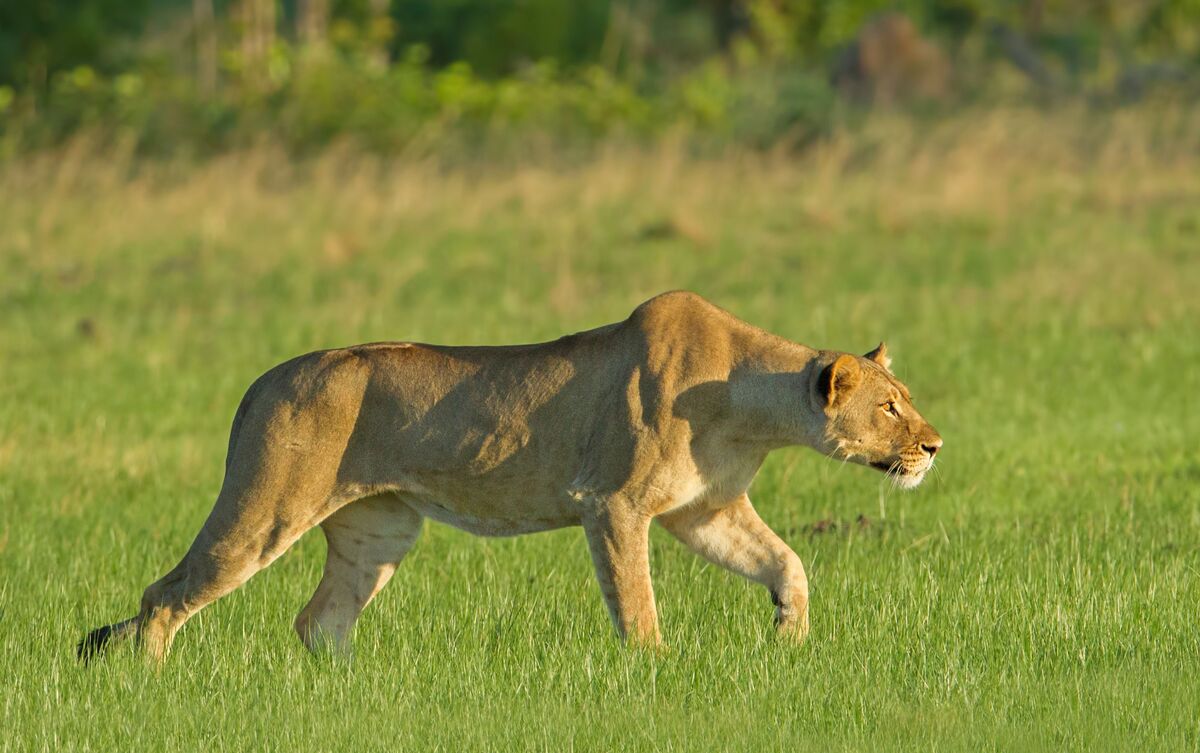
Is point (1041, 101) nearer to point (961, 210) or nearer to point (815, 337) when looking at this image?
point (961, 210)

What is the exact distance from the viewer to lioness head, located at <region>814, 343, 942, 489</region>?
714 cm

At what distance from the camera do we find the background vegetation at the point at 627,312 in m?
6.62

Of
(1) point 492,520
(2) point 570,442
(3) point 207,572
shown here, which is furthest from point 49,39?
(2) point 570,442

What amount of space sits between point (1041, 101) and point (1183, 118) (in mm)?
3324

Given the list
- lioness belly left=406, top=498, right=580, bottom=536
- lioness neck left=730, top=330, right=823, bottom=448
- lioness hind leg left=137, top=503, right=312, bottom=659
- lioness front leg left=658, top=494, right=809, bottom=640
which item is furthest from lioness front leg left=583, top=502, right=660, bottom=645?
lioness hind leg left=137, top=503, right=312, bottom=659

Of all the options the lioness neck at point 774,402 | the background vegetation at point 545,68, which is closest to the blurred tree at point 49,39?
the background vegetation at point 545,68

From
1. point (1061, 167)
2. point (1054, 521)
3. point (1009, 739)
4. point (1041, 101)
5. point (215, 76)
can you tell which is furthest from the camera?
point (215, 76)

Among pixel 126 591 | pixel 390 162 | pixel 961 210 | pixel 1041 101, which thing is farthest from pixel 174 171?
pixel 126 591

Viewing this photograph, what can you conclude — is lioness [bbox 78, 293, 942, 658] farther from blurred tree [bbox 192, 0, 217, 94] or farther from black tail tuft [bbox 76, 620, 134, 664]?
blurred tree [bbox 192, 0, 217, 94]

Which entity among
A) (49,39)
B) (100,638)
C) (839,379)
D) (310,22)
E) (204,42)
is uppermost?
(839,379)

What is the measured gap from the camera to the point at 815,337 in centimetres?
1606

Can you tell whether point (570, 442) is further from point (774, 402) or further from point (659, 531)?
point (659, 531)

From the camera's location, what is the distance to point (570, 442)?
718cm

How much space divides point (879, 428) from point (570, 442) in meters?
1.15
